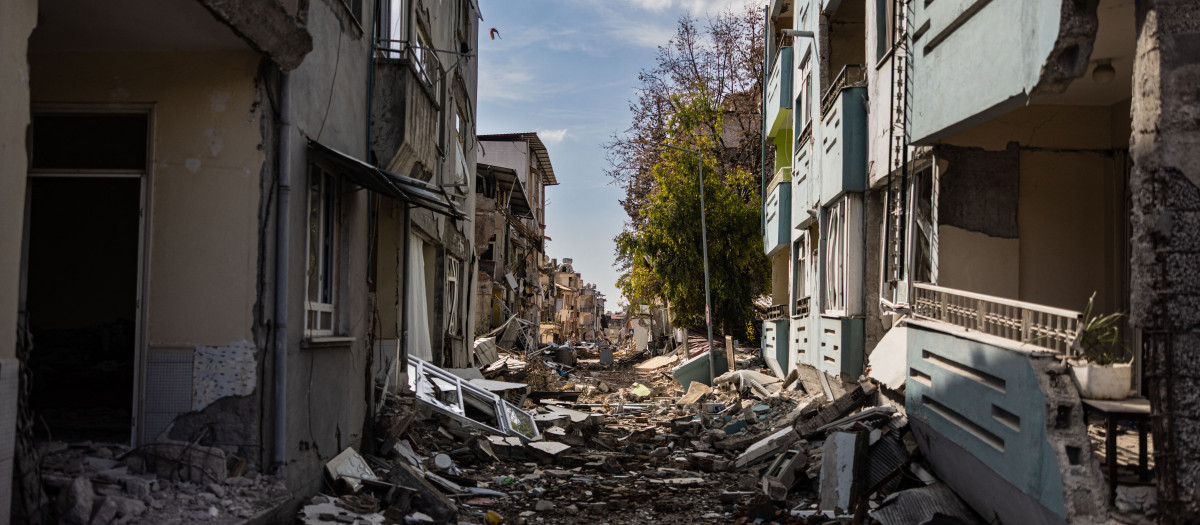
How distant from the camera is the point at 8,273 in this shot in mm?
3859

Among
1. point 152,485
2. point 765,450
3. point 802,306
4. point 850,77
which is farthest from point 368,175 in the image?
point 802,306

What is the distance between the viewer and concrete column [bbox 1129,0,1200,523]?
14.1ft

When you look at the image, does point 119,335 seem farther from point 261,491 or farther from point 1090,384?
point 1090,384

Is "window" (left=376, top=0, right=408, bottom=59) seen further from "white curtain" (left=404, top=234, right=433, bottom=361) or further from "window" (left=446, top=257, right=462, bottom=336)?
"window" (left=446, top=257, right=462, bottom=336)

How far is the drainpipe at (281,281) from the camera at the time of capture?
19.5 ft

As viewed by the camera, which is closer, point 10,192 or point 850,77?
point 10,192

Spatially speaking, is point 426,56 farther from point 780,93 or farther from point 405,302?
point 780,93

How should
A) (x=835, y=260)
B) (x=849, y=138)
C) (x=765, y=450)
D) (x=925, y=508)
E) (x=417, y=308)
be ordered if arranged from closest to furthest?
(x=925, y=508), (x=765, y=450), (x=849, y=138), (x=835, y=260), (x=417, y=308)

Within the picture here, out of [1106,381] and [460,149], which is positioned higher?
[460,149]

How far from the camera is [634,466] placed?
1039cm

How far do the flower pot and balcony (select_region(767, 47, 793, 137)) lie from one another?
12.7 meters

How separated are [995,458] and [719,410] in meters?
9.63

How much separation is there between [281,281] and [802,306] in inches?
432

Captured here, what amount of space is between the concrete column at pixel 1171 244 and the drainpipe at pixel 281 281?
5.17 metres
